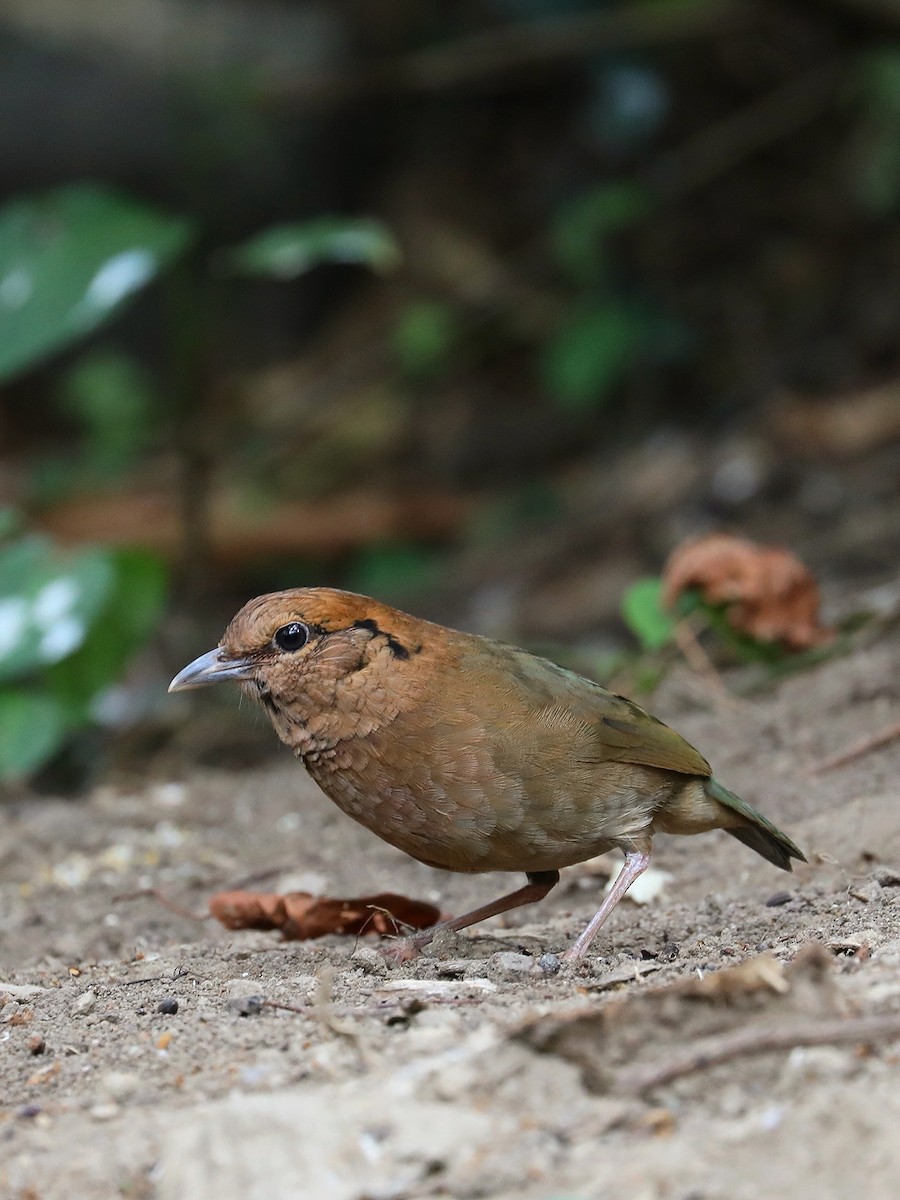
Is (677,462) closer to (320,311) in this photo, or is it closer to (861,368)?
(861,368)

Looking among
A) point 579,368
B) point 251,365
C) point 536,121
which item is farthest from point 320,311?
point 579,368

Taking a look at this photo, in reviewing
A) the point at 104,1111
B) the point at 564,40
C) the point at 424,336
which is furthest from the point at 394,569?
the point at 104,1111

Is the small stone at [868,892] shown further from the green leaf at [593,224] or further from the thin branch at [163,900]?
the green leaf at [593,224]

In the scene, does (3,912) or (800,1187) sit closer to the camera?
(800,1187)

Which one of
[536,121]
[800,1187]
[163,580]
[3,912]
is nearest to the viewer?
[800,1187]

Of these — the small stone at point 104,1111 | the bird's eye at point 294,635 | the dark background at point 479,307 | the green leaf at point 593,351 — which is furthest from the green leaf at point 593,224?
the small stone at point 104,1111

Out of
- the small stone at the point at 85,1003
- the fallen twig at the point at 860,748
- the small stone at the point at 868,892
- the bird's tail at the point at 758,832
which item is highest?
the small stone at the point at 85,1003
